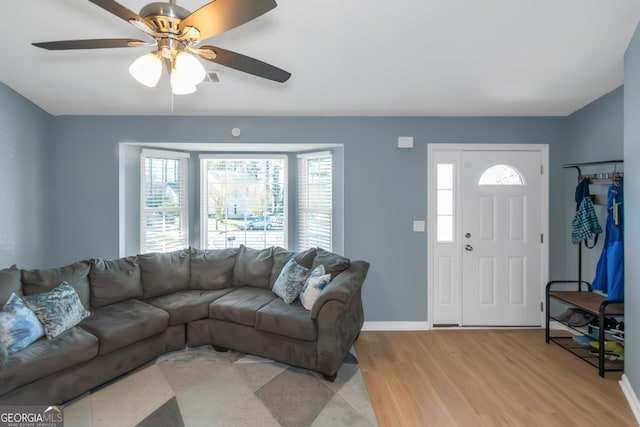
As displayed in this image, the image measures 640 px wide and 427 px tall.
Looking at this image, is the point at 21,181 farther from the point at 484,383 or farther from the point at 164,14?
the point at 484,383

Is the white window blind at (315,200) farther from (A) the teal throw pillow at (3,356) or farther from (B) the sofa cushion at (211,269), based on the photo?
(A) the teal throw pillow at (3,356)

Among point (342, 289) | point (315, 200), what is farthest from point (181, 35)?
point (315, 200)

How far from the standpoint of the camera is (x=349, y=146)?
362 cm

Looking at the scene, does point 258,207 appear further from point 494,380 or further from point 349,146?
point 494,380

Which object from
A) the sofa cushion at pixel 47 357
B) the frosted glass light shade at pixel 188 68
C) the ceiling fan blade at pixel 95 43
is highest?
the ceiling fan blade at pixel 95 43

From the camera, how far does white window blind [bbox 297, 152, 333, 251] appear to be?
3941 mm

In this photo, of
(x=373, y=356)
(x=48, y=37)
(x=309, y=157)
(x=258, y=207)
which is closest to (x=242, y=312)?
(x=373, y=356)

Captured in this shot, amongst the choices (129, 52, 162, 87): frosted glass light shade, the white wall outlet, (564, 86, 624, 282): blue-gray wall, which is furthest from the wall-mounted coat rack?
(129, 52, 162, 87): frosted glass light shade

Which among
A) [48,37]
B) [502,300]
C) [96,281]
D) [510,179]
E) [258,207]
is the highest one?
[48,37]

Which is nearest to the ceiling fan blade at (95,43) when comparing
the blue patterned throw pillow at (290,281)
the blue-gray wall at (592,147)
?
the blue patterned throw pillow at (290,281)

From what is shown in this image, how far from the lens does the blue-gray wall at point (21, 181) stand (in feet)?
9.53

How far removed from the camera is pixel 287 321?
A: 265 centimetres

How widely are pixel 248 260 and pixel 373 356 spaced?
1677 mm

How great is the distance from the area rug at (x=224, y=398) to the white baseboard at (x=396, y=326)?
819 millimetres
